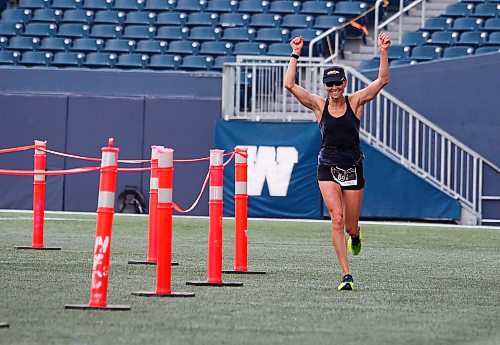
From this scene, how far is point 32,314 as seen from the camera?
8.24 meters

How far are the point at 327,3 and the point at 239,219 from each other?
17426 mm

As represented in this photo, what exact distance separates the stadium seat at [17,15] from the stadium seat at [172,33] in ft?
11.3

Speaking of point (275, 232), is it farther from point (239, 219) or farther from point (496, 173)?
point (239, 219)

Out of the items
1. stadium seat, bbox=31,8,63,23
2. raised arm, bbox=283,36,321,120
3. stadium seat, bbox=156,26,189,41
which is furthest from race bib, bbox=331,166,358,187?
stadium seat, bbox=31,8,63,23

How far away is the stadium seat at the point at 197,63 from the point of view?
27.6 m

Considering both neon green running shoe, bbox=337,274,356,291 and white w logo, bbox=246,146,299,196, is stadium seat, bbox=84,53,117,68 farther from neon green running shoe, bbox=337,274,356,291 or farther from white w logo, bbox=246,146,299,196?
neon green running shoe, bbox=337,274,356,291

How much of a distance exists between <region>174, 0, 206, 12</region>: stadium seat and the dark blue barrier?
488cm

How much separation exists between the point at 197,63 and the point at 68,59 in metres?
2.98

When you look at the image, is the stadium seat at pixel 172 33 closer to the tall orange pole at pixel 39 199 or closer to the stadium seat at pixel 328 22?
the stadium seat at pixel 328 22

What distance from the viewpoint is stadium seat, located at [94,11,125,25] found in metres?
29.5

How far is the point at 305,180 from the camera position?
84.3 feet

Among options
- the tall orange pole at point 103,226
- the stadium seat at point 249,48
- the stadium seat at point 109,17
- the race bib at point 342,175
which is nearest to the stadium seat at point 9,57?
the stadium seat at point 109,17

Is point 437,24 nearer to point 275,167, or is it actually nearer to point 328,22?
point 328,22

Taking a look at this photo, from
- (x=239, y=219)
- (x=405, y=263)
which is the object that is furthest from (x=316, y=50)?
(x=239, y=219)
